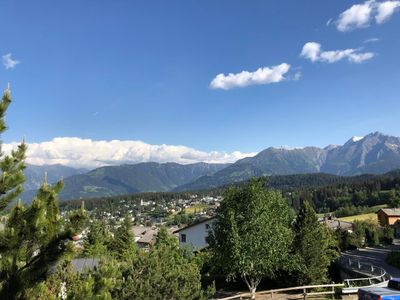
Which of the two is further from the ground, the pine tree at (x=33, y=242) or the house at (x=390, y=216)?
the pine tree at (x=33, y=242)

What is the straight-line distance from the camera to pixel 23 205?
896cm

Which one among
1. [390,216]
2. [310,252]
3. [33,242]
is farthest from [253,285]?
[390,216]

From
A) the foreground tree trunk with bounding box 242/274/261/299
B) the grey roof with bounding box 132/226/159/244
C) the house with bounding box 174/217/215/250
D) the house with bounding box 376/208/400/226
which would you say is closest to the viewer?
the foreground tree trunk with bounding box 242/274/261/299

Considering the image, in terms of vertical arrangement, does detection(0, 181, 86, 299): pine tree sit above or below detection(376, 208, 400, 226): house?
above

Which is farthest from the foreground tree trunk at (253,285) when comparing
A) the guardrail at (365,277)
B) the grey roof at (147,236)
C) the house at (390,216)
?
the house at (390,216)

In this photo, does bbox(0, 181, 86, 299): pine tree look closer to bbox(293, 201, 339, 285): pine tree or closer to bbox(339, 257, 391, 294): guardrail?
bbox(339, 257, 391, 294): guardrail

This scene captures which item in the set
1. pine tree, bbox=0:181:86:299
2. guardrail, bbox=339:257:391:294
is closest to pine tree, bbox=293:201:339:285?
guardrail, bbox=339:257:391:294

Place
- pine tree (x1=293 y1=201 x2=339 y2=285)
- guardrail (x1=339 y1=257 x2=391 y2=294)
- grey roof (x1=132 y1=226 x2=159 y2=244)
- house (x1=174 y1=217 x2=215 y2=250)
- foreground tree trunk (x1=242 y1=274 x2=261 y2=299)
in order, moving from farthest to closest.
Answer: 1. grey roof (x1=132 y1=226 x2=159 y2=244)
2. house (x1=174 y1=217 x2=215 y2=250)
3. pine tree (x1=293 y1=201 x2=339 y2=285)
4. foreground tree trunk (x1=242 y1=274 x2=261 y2=299)
5. guardrail (x1=339 y1=257 x2=391 y2=294)

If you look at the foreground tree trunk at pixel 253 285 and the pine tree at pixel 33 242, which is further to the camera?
the foreground tree trunk at pixel 253 285

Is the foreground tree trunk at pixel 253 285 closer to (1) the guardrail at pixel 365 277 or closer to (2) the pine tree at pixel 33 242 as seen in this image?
(1) the guardrail at pixel 365 277

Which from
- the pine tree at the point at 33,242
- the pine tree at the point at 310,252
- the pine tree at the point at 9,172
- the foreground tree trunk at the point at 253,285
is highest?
the pine tree at the point at 9,172

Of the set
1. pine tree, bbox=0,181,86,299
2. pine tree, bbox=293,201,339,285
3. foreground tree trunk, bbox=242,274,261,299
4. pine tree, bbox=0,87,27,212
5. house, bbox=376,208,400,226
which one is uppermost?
pine tree, bbox=0,87,27,212

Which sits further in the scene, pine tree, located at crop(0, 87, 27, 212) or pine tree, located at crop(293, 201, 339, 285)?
pine tree, located at crop(293, 201, 339, 285)

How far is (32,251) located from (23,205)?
42.4 inches
